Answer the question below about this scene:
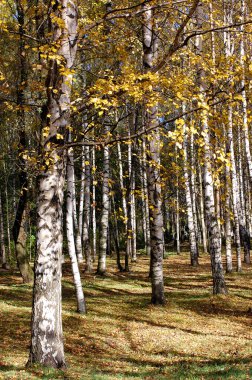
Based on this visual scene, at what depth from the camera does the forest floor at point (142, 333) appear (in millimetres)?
Result: 7977

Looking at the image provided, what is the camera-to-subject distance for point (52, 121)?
7707 mm

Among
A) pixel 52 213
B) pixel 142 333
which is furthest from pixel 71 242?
pixel 52 213

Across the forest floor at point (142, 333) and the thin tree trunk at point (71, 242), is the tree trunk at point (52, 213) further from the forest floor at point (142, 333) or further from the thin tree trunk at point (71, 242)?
the thin tree trunk at point (71, 242)

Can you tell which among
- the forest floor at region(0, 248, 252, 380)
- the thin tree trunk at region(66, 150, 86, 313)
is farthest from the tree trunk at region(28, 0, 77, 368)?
the thin tree trunk at region(66, 150, 86, 313)

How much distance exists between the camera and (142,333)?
12.2 meters

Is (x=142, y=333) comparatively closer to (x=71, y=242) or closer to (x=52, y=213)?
(x=71, y=242)

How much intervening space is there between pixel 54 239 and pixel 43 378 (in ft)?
7.58

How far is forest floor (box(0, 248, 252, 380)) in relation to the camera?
314 inches

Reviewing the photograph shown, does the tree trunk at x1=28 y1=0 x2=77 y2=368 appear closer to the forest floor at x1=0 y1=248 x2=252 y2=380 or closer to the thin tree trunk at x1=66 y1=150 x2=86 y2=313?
the forest floor at x1=0 y1=248 x2=252 y2=380

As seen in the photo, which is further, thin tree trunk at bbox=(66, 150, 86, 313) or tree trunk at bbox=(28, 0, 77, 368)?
thin tree trunk at bbox=(66, 150, 86, 313)

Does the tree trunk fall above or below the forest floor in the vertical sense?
above

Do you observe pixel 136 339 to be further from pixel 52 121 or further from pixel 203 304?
pixel 52 121

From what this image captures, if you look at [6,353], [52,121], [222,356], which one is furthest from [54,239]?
[222,356]

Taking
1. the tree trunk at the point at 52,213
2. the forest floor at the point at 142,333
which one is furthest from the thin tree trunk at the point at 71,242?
the tree trunk at the point at 52,213
